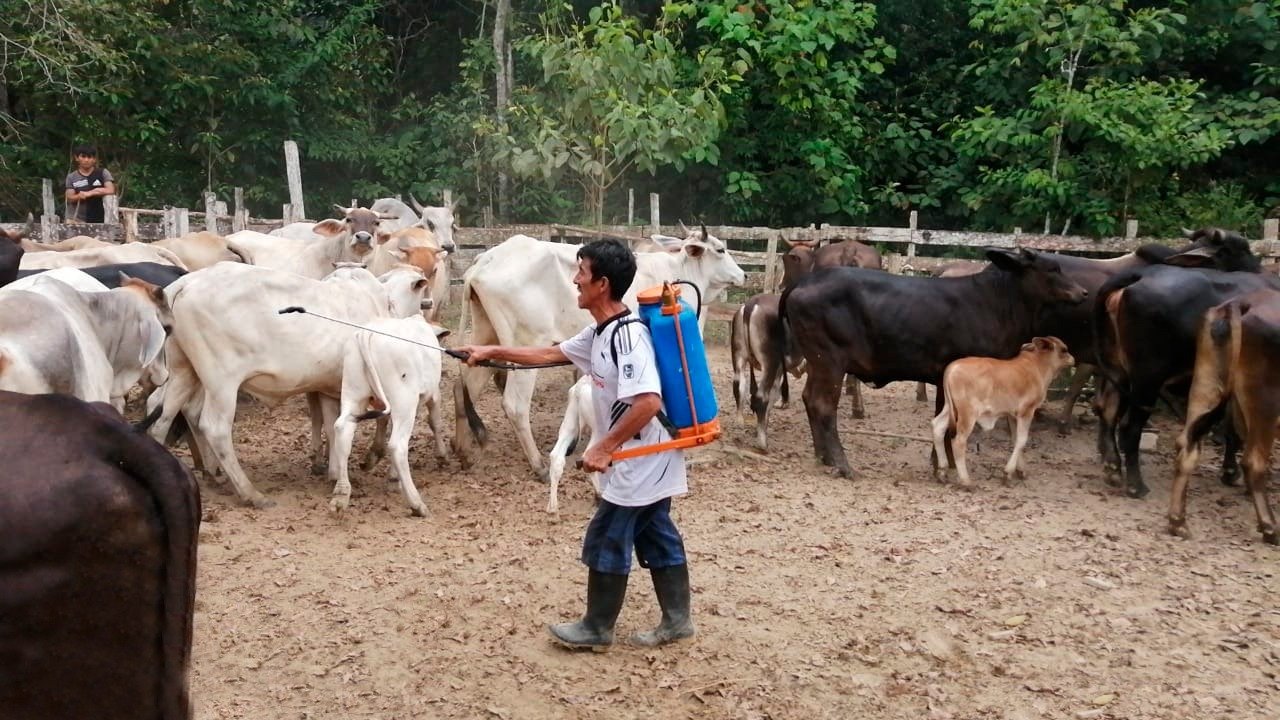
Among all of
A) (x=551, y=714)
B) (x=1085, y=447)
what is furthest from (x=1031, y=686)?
(x=1085, y=447)

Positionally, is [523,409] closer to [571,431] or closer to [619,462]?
[571,431]

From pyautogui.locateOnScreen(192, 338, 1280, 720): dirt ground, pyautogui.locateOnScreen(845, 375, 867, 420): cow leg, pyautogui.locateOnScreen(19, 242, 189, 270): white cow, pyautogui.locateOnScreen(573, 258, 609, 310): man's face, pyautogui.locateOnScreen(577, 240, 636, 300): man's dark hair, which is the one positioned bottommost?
pyautogui.locateOnScreen(192, 338, 1280, 720): dirt ground

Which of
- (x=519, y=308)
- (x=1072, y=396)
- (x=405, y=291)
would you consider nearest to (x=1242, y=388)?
(x=1072, y=396)

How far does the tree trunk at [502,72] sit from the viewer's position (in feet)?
69.3

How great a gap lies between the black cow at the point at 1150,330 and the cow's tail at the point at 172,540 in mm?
7339

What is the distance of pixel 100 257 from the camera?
9.55m

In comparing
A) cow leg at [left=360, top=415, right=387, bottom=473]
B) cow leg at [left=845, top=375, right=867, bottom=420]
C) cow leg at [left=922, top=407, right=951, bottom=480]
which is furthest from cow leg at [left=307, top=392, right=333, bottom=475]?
cow leg at [left=845, top=375, right=867, bottom=420]

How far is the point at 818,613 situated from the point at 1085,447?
544 cm

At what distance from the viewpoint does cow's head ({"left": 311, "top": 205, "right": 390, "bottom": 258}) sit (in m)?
10.8

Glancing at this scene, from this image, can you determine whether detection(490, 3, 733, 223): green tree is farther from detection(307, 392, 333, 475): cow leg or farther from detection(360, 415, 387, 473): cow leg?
detection(360, 415, 387, 473): cow leg

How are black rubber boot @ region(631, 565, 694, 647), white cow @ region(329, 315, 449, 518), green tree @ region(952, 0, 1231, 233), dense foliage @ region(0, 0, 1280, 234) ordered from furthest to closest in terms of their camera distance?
1. dense foliage @ region(0, 0, 1280, 234)
2. green tree @ region(952, 0, 1231, 233)
3. white cow @ region(329, 315, 449, 518)
4. black rubber boot @ region(631, 565, 694, 647)

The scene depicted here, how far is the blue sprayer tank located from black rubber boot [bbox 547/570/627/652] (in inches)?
32.2

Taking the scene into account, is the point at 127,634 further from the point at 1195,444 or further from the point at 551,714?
the point at 1195,444

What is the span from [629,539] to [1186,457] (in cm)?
456
